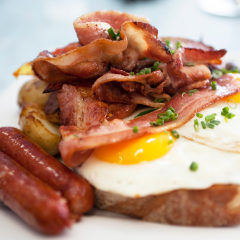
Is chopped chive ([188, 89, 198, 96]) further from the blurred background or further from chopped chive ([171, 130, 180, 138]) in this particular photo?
the blurred background

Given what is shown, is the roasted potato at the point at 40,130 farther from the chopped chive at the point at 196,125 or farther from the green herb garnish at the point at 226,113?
the green herb garnish at the point at 226,113

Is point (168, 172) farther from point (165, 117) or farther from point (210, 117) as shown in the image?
point (210, 117)

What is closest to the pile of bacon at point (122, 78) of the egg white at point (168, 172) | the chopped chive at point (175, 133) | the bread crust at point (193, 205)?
the chopped chive at point (175, 133)

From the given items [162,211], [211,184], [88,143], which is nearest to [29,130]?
[88,143]

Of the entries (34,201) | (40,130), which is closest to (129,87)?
(40,130)

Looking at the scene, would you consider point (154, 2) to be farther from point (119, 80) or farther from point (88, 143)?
point (88, 143)

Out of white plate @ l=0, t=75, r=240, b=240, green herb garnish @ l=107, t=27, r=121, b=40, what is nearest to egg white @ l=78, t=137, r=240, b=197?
white plate @ l=0, t=75, r=240, b=240

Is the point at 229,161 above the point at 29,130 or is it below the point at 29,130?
below
